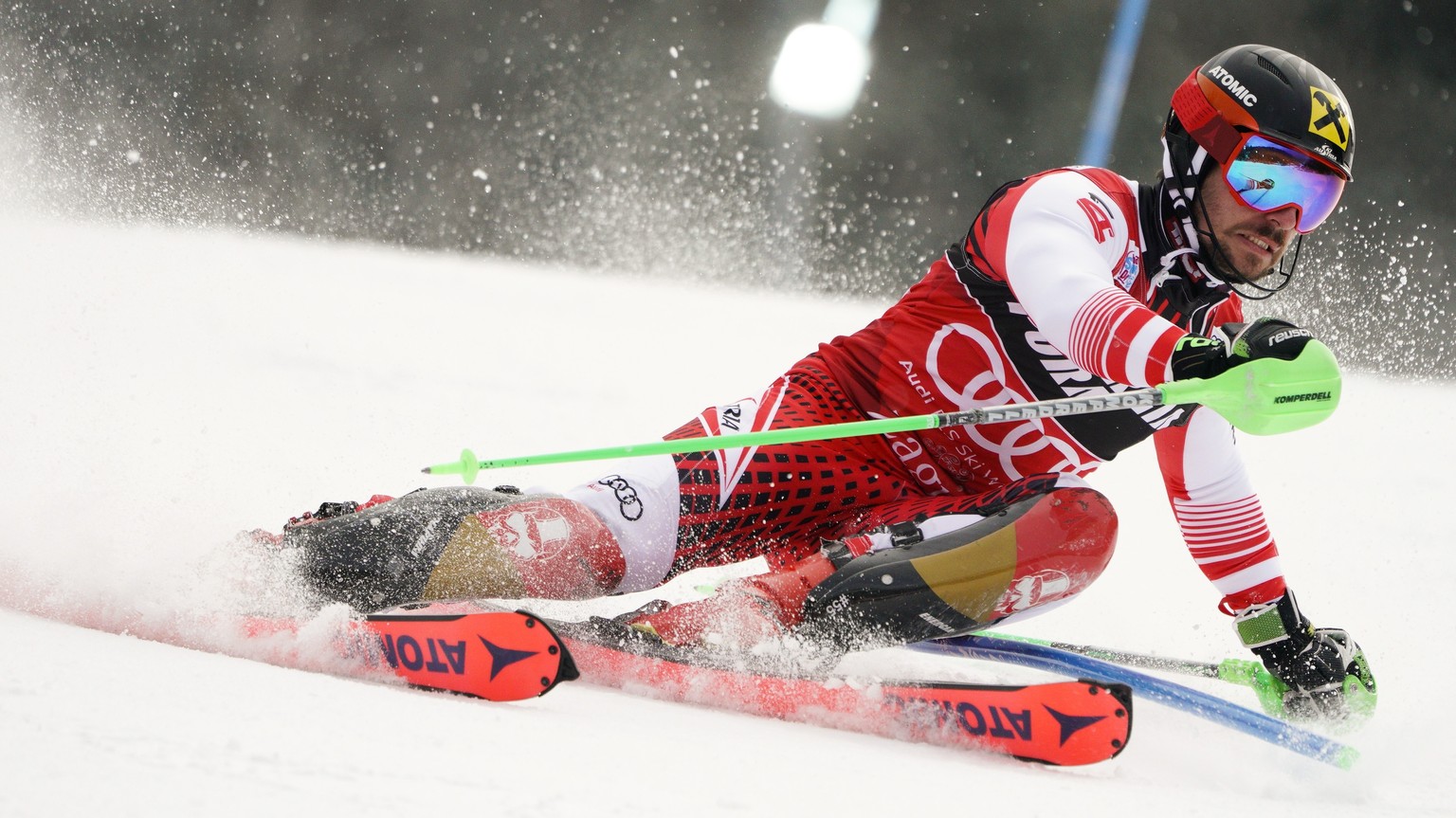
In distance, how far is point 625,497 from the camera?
1829 millimetres

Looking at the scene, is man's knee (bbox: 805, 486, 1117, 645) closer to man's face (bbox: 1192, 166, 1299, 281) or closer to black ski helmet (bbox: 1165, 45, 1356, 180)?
man's face (bbox: 1192, 166, 1299, 281)

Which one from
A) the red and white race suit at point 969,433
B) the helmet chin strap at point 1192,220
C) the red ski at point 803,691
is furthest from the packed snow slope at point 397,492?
the helmet chin strap at point 1192,220

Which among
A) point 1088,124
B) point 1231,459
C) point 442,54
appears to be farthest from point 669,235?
point 1231,459

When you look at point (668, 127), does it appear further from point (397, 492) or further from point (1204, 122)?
point (1204, 122)

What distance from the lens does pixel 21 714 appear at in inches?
40.4

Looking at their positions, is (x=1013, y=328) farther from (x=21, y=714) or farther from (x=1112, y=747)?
(x=21, y=714)

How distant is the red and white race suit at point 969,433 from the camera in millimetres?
1813

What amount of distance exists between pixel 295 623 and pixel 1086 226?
4.22 ft

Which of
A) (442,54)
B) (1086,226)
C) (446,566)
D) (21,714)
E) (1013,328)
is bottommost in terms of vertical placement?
(21,714)

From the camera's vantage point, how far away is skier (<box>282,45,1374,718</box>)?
5.41 feet

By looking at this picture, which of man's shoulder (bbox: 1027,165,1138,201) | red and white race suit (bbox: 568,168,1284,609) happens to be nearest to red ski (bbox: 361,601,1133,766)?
red and white race suit (bbox: 568,168,1284,609)

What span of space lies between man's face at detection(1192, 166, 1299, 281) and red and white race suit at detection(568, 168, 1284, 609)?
2.7 inches

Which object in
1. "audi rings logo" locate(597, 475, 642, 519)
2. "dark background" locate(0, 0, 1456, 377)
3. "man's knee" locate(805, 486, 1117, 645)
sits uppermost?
"dark background" locate(0, 0, 1456, 377)

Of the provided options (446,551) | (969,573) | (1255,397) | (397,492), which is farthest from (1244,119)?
(397,492)
